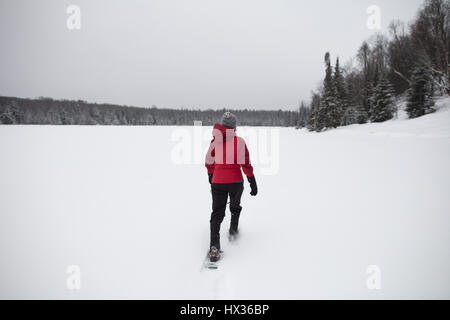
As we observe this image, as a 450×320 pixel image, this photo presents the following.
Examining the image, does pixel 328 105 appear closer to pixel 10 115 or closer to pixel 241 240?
pixel 241 240

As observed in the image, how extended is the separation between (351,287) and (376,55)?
47.8 metres

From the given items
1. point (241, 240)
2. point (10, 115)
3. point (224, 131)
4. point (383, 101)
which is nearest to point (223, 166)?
point (224, 131)

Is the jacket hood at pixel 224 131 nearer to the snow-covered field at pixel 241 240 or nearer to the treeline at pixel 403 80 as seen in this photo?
the snow-covered field at pixel 241 240

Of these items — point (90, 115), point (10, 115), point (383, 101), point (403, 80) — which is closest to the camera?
point (383, 101)

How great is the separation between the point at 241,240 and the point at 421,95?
2554 cm

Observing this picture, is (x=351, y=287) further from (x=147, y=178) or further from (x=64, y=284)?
(x=147, y=178)

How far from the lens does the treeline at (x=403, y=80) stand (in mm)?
18297

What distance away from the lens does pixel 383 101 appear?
22.1 meters

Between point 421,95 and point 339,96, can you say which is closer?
point 421,95

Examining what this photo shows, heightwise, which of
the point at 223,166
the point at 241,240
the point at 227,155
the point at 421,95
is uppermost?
the point at 421,95

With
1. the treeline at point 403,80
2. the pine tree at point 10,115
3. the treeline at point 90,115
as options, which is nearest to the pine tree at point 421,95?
the treeline at point 403,80
